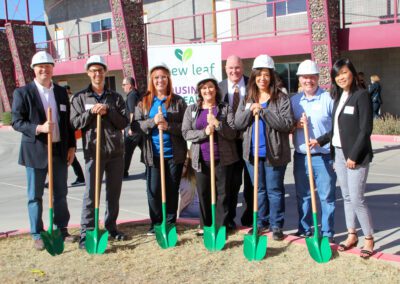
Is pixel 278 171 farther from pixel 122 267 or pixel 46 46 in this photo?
pixel 46 46

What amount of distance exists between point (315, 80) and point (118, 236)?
8.80 feet

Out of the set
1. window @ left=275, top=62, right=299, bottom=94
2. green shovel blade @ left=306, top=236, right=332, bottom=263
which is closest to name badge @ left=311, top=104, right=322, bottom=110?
green shovel blade @ left=306, top=236, right=332, bottom=263

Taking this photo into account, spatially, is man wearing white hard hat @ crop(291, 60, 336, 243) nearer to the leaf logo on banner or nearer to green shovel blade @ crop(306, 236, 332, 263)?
green shovel blade @ crop(306, 236, 332, 263)

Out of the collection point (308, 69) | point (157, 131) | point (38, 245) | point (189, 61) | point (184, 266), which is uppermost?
point (189, 61)

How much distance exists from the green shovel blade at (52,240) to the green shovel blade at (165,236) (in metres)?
0.97

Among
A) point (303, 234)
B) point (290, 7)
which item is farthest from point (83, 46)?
point (303, 234)

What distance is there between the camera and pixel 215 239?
474cm

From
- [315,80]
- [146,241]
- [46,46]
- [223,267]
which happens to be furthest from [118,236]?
[46,46]

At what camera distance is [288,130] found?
14.8ft

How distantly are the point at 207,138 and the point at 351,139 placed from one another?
1.44 metres

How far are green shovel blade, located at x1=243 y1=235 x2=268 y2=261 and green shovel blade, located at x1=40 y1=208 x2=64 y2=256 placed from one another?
6.11 ft

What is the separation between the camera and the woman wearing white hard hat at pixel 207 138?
187 inches

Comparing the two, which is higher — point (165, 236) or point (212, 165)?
point (212, 165)

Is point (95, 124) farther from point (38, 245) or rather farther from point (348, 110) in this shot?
point (348, 110)
